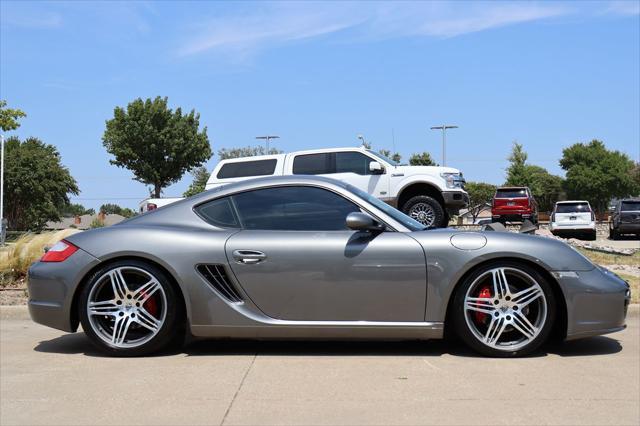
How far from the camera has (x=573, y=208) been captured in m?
24.8

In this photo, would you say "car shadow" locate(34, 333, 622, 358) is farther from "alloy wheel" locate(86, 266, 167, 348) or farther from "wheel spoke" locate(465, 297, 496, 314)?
"wheel spoke" locate(465, 297, 496, 314)

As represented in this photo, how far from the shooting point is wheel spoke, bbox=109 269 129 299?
4.36 m

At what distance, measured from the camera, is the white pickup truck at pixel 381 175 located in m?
12.5

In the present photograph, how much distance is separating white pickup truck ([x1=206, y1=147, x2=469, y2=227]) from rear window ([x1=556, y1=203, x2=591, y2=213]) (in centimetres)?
1365

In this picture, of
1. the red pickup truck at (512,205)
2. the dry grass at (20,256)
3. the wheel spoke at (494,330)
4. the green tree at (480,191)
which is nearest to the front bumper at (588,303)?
the wheel spoke at (494,330)

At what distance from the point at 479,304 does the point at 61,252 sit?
292 centimetres

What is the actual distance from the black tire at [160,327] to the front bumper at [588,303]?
256 cm

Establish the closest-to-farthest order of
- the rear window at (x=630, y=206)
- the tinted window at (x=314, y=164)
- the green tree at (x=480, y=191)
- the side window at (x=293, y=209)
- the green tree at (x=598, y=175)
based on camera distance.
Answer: the side window at (x=293, y=209) → the tinted window at (x=314, y=164) → the rear window at (x=630, y=206) → the green tree at (x=480, y=191) → the green tree at (x=598, y=175)

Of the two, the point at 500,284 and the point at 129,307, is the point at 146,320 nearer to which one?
the point at 129,307

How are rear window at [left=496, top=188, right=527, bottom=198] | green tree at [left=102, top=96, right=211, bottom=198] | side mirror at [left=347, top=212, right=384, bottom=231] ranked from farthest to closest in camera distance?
green tree at [left=102, top=96, right=211, bottom=198] → rear window at [left=496, top=188, right=527, bottom=198] → side mirror at [left=347, top=212, right=384, bottom=231]

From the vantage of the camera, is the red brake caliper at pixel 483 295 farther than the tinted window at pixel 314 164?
No

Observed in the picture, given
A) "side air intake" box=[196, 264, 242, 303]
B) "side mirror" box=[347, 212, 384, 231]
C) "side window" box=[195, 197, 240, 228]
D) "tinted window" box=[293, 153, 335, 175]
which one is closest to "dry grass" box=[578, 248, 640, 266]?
"tinted window" box=[293, 153, 335, 175]

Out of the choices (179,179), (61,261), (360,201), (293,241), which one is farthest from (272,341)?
(179,179)

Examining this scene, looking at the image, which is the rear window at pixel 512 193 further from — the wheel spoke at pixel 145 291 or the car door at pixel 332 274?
the wheel spoke at pixel 145 291
